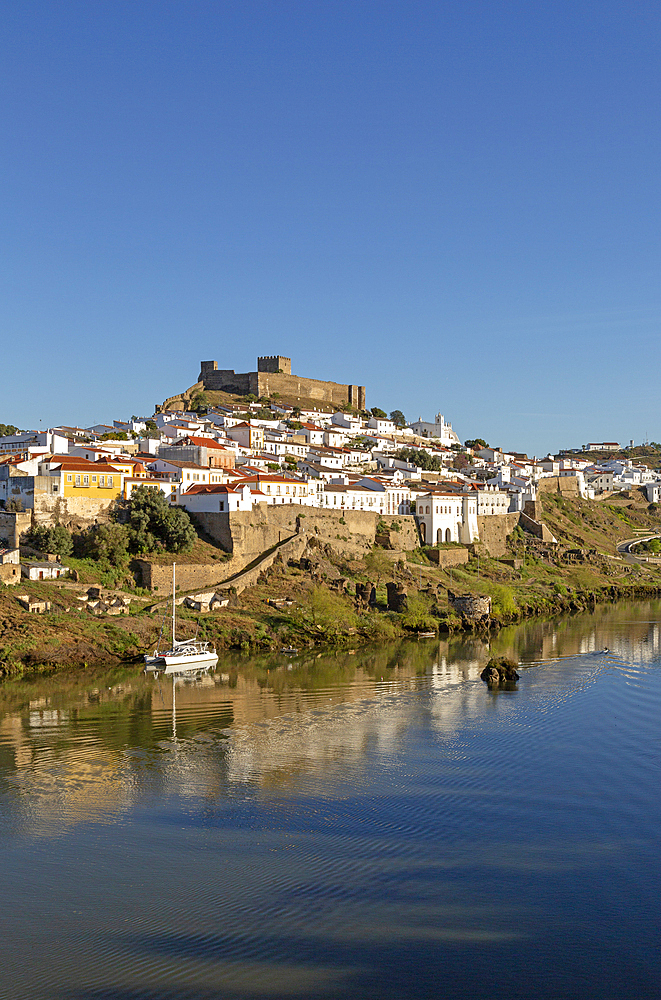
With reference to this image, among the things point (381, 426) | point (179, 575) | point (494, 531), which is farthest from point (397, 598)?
point (381, 426)

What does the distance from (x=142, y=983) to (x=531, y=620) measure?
133 feet

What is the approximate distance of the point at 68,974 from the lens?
11797 mm

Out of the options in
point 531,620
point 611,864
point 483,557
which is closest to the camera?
point 611,864

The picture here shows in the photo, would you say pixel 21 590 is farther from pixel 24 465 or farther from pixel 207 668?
pixel 24 465

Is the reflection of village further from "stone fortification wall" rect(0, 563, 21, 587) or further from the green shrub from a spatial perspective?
the green shrub

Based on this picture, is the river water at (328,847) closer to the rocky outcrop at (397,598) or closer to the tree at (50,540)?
the tree at (50,540)

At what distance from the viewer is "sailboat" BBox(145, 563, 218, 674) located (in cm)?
3272

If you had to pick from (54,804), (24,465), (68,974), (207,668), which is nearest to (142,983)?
(68,974)

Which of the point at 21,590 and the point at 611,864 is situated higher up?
the point at 21,590

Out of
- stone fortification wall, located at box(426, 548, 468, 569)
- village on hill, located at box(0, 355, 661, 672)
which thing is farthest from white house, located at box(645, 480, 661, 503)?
stone fortification wall, located at box(426, 548, 468, 569)

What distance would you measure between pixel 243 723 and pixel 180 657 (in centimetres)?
899

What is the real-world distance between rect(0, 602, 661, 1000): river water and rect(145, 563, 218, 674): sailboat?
14.3 ft

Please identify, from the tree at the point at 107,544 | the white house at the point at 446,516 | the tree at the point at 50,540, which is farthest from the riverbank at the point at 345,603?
the tree at the point at 50,540

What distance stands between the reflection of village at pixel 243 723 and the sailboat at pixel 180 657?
831 millimetres
